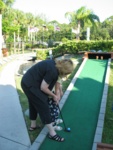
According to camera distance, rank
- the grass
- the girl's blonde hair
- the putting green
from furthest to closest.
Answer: the grass < the putting green < the girl's blonde hair

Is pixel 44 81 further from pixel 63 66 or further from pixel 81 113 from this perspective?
pixel 81 113

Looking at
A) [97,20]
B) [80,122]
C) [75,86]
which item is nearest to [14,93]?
[75,86]

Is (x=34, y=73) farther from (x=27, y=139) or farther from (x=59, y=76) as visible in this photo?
(x=27, y=139)

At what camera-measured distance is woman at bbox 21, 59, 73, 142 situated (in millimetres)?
3641

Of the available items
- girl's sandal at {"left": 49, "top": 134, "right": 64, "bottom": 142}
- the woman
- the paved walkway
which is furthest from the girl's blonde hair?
the paved walkway

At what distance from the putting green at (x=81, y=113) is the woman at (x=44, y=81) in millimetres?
214

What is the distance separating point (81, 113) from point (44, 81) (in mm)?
2096

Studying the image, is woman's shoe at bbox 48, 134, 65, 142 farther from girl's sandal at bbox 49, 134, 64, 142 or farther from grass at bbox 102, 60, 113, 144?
grass at bbox 102, 60, 113, 144

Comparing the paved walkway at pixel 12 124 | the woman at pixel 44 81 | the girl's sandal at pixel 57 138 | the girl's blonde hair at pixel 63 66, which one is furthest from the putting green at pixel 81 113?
the girl's blonde hair at pixel 63 66

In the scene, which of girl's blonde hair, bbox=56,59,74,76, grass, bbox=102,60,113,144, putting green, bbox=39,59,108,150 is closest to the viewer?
girl's blonde hair, bbox=56,59,74,76

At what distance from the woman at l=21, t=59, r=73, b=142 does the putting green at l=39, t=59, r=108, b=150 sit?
214mm

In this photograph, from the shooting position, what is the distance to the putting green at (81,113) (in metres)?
4.05

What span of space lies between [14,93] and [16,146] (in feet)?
11.4

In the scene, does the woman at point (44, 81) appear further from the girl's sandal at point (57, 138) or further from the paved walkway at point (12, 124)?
the paved walkway at point (12, 124)
